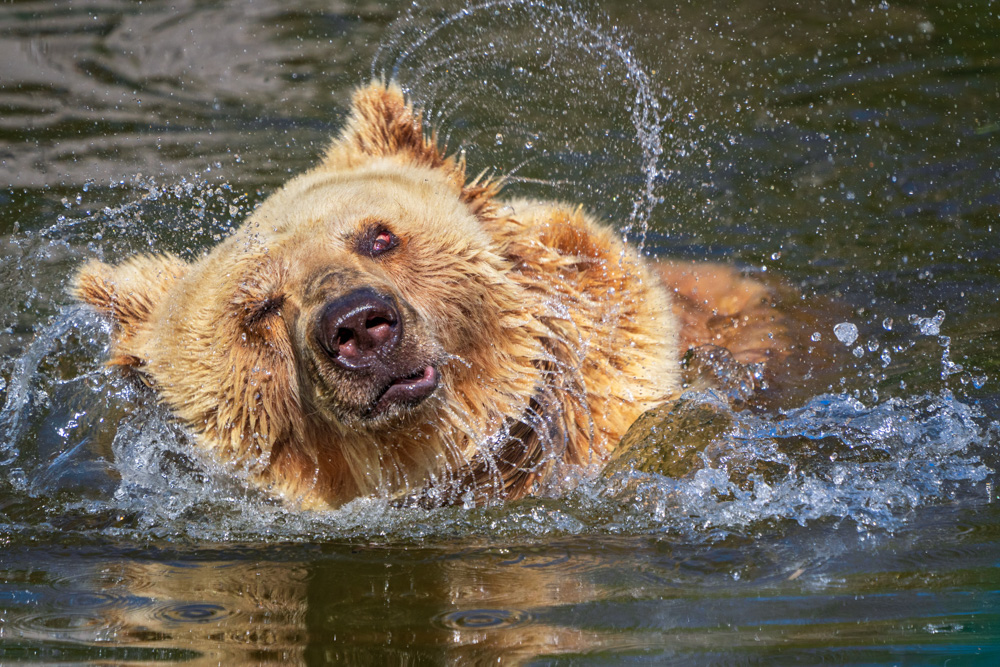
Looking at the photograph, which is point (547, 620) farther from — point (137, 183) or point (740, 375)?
point (137, 183)

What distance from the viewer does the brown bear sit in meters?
3.91

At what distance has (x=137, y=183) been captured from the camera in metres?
8.61

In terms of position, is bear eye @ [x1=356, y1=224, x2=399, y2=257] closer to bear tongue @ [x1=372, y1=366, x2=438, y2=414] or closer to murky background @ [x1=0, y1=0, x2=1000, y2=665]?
bear tongue @ [x1=372, y1=366, x2=438, y2=414]

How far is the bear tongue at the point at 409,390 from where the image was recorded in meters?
3.84

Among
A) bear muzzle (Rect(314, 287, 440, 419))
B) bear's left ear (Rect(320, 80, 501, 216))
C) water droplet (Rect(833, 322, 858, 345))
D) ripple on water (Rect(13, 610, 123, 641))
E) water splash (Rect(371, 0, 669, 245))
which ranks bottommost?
ripple on water (Rect(13, 610, 123, 641))

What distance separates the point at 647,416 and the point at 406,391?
4.28ft

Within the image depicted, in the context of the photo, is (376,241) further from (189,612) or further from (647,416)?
(189,612)

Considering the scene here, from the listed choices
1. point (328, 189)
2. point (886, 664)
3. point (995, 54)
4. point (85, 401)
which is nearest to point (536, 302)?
point (328, 189)

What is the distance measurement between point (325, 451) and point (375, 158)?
151cm

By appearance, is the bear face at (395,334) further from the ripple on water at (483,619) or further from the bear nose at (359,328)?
the ripple on water at (483,619)

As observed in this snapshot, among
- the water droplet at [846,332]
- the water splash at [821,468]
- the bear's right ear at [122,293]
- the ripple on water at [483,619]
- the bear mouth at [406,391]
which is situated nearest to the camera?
the ripple on water at [483,619]

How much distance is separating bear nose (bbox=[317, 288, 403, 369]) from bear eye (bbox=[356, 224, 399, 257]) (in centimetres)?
44

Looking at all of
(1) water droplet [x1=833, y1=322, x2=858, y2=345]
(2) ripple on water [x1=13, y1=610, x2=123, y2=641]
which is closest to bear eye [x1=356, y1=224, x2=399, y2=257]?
(2) ripple on water [x1=13, y1=610, x2=123, y2=641]

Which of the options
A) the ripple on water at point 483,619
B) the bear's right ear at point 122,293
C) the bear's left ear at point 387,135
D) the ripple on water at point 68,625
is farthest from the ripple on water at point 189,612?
the bear's left ear at point 387,135
